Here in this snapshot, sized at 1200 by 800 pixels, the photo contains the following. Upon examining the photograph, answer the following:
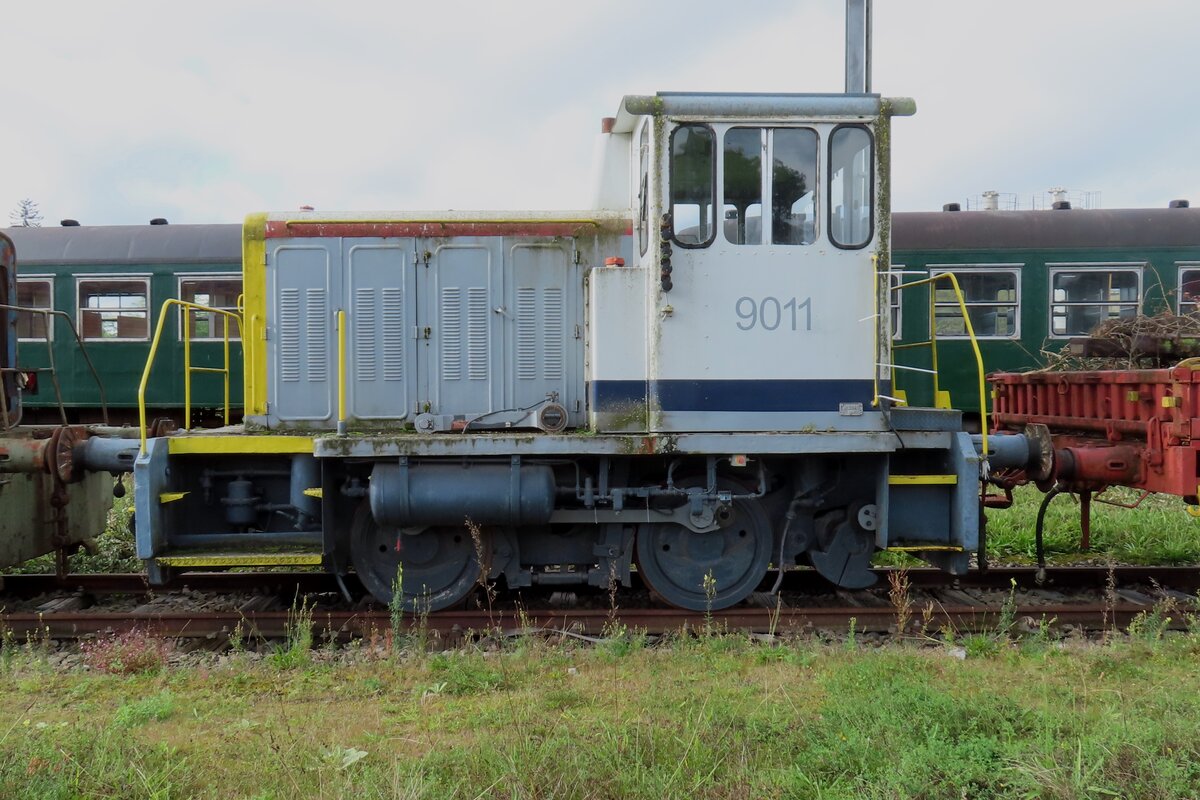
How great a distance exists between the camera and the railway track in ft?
20.1

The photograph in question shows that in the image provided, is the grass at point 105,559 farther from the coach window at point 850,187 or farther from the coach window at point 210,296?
the coach window at point 850,187

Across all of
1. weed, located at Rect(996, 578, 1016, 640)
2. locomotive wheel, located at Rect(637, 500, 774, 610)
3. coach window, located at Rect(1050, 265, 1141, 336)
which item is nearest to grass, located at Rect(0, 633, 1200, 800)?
weed, located at Rect(996, 578, 1016, 640)

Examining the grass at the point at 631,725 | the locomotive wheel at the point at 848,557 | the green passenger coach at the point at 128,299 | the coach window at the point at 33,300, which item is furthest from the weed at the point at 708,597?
the coach window at the point at 33,300

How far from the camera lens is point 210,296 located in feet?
44.4

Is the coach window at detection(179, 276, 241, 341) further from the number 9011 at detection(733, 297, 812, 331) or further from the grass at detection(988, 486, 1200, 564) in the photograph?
the grass at detection(988, 486, 1200, 564)

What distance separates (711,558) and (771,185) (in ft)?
9.13

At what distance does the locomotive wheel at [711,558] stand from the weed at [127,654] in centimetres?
329

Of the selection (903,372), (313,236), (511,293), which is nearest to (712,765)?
(511,293)

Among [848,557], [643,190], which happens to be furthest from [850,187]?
[848,557]

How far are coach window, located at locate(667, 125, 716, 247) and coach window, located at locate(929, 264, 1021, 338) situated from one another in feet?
27.0

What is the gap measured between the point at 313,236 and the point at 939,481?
5.18 metres

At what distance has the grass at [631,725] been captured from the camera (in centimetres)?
334

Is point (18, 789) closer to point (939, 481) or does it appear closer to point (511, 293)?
point (511, 293)

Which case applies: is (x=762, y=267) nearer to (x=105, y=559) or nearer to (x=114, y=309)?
(x=105, y=559)
